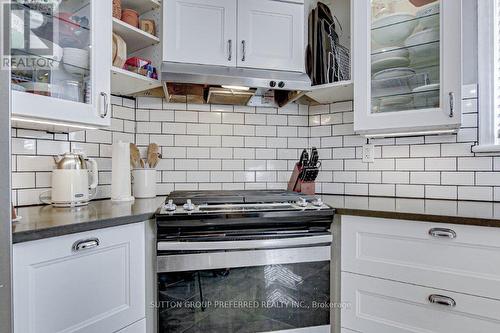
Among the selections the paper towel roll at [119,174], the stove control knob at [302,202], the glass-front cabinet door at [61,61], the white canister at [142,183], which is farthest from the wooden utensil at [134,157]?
the stove control knob at [302,202]

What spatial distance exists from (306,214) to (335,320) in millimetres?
570

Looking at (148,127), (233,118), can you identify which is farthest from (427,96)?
(148,127)

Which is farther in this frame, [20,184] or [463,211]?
[20,184]

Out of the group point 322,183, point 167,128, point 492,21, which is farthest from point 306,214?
point 492,21

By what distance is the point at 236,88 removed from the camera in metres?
1.82

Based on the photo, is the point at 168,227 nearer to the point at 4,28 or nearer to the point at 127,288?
the point at 127,288

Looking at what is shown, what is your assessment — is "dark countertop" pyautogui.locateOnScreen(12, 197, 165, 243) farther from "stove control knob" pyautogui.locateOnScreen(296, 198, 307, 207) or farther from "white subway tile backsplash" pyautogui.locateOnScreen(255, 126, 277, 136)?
"white subway tile backsplash" pyautogui.locateOnScreen(255, 126, 277, 136)

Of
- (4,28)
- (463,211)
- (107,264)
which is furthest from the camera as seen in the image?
(463,211)

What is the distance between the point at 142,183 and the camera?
187 centimetres

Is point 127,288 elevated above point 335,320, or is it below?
above

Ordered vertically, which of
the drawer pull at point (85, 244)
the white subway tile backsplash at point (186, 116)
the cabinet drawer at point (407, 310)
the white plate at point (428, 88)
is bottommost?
the cabinet drawer at point (407, 310)

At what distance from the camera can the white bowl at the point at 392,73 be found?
1674mm

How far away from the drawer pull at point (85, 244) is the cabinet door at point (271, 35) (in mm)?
1188

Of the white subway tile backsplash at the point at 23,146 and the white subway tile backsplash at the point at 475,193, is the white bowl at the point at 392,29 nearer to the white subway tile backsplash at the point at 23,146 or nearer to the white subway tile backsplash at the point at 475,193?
the white subway tile backsplash at the point at 475,193
